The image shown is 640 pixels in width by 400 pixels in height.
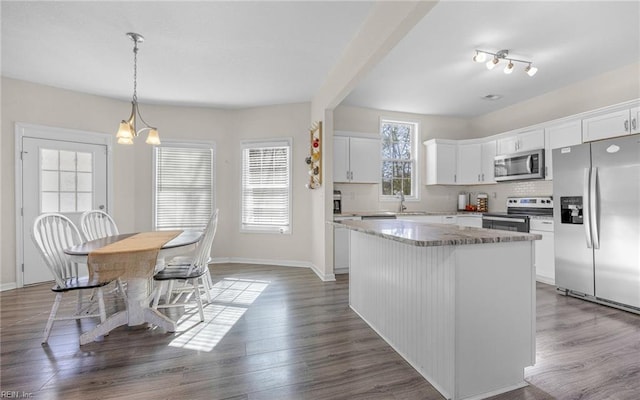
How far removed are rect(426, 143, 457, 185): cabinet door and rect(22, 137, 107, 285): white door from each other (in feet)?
17.8

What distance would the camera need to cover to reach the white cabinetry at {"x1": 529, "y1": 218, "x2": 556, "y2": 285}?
378 cm

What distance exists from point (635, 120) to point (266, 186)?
4776 mm

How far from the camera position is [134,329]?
255 centimetres

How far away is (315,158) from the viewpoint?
4.30m

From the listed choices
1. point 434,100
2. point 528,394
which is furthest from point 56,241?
point 434,100

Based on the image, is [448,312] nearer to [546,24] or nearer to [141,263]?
[141,263]

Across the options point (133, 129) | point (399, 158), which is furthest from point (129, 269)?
point (399, 158)

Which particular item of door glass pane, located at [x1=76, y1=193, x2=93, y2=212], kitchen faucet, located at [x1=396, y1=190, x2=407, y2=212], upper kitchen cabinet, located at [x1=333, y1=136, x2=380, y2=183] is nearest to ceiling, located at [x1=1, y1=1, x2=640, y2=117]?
upper kitchen cabinet, located at [x1=333, y1=136, x2=380, y2=183]

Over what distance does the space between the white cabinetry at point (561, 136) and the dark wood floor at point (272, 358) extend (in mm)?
2006

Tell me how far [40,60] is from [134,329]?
3219 mm

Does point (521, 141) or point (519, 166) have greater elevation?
point (521, 141)

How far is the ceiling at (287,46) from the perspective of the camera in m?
2.49

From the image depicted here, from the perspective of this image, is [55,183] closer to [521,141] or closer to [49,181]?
[49,181]

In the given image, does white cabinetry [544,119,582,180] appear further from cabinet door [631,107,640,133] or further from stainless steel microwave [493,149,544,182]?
cabinet door [631,107,640,133]
